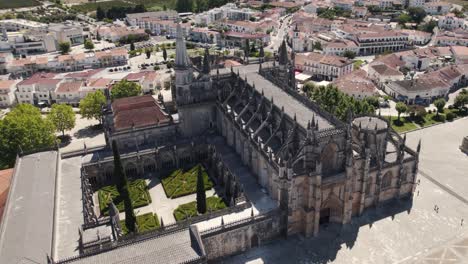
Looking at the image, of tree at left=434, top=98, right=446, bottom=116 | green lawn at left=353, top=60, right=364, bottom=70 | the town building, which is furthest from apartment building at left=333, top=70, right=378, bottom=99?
the town building

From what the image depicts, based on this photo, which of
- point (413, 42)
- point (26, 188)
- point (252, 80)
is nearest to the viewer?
point (26, 188)

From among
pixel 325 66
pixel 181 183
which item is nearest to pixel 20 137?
pixel 181 183

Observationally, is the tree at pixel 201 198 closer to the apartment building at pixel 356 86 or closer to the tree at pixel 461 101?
the apartment building at pixel 356 86

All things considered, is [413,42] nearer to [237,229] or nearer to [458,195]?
[458,195]

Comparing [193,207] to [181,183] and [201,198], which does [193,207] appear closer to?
[201,198]

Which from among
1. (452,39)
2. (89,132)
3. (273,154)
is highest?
(452,39)

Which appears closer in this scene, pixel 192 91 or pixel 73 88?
pixel 192 91

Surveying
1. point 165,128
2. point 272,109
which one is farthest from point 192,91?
point 272,109
